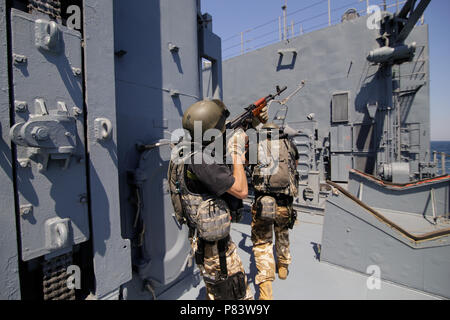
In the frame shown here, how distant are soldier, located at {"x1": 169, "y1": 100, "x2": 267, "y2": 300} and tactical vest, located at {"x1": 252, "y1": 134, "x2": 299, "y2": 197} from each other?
89 centimetres

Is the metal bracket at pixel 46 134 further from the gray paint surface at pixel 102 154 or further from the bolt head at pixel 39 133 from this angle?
the gray paint surface at pixel 102 154

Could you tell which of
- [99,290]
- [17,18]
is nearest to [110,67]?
[17,18]

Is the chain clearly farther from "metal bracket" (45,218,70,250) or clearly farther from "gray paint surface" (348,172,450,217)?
"gray paint surface" (348,172,450,217)

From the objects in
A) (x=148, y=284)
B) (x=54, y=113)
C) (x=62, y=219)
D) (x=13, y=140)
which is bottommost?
(x=148, y=284)

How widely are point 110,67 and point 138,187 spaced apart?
869 mm

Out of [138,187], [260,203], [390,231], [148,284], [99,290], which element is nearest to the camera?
[99,290]

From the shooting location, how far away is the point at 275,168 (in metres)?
2.58

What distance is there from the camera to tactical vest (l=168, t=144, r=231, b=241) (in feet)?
5.12

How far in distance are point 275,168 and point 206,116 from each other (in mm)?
1319

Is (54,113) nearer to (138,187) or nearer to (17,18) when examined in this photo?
(17,18)

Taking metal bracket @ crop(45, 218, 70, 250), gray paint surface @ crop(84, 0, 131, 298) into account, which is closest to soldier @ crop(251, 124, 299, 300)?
gray paint surface @ crop(84, 0, 131, 298)

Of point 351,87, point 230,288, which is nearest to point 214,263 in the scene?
point 230,288

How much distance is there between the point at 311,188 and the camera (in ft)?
16.4

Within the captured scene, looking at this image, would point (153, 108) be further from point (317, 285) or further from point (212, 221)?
point (317, 285)
